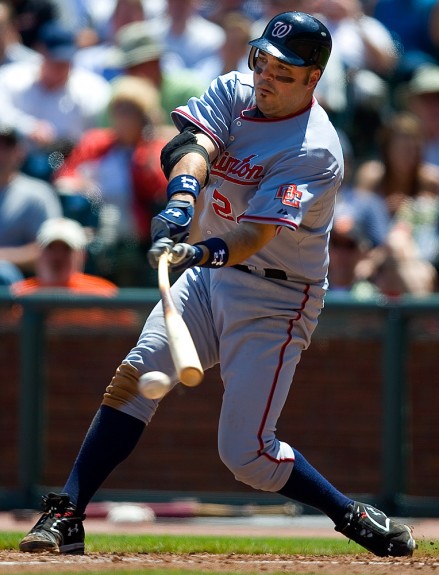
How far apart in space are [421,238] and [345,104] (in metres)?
1.72

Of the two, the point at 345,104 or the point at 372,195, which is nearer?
the point at 372,195

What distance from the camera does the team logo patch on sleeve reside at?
4.26m

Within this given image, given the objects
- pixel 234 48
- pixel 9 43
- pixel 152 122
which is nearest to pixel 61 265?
pixel 152 122

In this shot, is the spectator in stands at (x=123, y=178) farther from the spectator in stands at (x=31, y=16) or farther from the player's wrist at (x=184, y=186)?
the player's wrist at (x=184, y=186)

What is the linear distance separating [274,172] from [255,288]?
0.45 metres

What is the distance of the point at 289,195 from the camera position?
4273 mm

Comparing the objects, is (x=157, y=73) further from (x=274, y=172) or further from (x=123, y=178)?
(x=274, y=172)

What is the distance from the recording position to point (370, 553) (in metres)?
5.02

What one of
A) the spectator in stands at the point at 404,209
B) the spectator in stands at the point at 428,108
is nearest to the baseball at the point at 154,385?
the spectator in stands at the point at 404,209

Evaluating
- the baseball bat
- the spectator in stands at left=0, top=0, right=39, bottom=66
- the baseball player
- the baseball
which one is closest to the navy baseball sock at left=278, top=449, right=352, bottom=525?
the baseball player

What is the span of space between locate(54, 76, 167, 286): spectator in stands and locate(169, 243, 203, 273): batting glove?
4108 mm

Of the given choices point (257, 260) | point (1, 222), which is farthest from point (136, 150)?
point (257, 260)

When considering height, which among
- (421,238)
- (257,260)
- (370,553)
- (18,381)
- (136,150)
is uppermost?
(136,150)

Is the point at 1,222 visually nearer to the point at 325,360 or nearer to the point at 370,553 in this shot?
the point at 325,360
